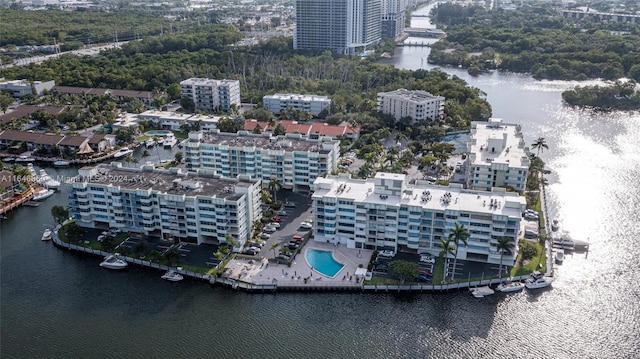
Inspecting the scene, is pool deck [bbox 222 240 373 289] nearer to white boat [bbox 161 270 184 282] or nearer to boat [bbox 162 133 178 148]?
white boat [bbox 161 270 184 282]

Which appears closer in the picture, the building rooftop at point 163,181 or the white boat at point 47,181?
the building rooftop at point 163,181

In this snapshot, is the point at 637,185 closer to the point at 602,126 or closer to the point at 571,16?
the point at 602,126

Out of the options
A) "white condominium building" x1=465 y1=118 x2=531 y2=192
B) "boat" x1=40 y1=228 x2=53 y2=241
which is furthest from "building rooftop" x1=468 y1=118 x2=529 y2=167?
"boat" x1=40 y1=228 x2=53 y2=241

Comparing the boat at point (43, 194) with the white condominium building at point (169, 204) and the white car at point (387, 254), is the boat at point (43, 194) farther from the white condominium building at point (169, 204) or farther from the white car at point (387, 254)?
the white car at point (387, 254)

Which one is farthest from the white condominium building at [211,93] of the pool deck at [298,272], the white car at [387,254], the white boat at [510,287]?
the white boat at [510,287]

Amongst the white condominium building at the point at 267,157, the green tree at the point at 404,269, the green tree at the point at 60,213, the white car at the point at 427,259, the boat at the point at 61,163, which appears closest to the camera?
the green tree at the point at 404,269

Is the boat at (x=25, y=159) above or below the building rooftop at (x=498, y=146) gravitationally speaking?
below

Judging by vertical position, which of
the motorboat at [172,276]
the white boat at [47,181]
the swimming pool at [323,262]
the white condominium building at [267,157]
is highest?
the white condominium building at [267,157]
